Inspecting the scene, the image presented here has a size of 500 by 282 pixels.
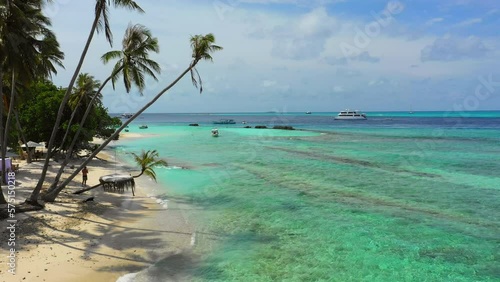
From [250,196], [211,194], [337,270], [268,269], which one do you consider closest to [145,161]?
[211,194]

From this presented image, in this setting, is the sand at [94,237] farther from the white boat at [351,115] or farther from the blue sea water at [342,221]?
the white boat at [351,115]

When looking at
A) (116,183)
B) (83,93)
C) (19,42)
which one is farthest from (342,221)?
(83,93)

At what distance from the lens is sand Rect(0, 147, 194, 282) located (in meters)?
10.3

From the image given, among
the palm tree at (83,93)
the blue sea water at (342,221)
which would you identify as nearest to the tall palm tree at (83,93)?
the palm tree at (83,93)

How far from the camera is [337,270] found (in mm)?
11555

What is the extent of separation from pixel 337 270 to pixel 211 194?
11676 mm

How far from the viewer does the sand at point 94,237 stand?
10297 mm

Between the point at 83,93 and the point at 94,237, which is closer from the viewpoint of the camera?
the point at 94,237

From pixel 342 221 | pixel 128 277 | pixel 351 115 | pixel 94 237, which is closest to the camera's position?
pixel 128 277

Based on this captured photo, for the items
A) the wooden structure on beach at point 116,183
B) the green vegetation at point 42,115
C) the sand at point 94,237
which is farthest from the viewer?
the green vegetation at point 42,115

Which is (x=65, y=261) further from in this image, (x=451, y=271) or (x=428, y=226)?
(x=428, y=226)

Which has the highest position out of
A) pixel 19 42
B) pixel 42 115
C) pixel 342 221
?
pixel 19 42

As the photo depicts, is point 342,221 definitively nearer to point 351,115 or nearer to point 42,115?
point 42,115

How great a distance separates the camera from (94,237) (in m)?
13.1
